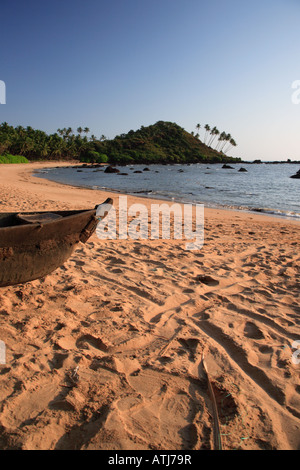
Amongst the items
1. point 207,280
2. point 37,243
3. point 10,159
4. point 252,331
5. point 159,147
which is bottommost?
point 252,331

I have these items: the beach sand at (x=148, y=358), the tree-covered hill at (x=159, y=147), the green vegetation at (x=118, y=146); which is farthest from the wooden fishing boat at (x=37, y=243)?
the tree-covered hill at (x=159, y=147)

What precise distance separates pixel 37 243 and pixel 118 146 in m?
97.9

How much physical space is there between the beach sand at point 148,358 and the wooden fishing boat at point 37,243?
0.51 meters

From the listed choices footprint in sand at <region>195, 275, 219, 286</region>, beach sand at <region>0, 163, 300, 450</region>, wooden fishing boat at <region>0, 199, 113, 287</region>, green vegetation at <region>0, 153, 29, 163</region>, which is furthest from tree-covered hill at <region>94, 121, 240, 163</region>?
wooden fishing boat at <region>0, 199, 113, 287</region>

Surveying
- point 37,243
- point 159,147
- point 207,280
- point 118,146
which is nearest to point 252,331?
point 207,280

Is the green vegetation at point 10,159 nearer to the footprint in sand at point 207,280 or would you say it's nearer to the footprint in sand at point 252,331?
the footprint in sand at point 207,280

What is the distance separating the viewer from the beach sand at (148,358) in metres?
1.83

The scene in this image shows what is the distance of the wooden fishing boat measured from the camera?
2.78 m

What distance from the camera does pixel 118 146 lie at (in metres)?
95.5

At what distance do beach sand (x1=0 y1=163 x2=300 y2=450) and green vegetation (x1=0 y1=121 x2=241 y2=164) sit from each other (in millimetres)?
62303

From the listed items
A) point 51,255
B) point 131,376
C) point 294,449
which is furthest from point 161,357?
point 51,255

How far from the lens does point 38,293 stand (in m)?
3.60

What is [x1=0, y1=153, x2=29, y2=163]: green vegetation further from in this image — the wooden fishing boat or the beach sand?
the wooden fishing boat

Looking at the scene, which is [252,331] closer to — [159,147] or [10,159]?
[10,159]
